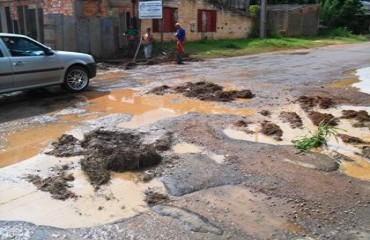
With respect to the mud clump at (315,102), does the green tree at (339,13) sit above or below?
above

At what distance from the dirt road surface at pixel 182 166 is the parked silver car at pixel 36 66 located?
1.45ft

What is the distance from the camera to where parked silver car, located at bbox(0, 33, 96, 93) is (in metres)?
9.60

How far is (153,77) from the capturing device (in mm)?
13898

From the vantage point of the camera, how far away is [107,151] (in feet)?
20.4

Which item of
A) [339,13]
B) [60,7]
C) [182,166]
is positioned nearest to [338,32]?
[339,13]

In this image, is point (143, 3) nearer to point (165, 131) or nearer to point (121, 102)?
point (121, 102)

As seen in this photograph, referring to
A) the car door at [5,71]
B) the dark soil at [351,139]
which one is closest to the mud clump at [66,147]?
the car door at [5,71]

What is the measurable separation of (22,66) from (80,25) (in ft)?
31.7

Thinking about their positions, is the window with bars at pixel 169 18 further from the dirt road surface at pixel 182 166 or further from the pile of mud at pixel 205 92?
the dirt road surface at pixel 182 166

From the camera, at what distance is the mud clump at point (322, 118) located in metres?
7.99

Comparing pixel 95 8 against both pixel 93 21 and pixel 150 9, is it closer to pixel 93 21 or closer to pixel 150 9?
pixel 93 21

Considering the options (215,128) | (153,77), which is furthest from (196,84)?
(215,128)

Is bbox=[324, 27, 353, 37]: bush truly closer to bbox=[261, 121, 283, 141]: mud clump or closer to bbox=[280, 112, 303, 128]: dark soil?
bbox=[280, 112, 303, 128]: dark soil

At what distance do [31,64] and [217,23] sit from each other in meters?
20.6
